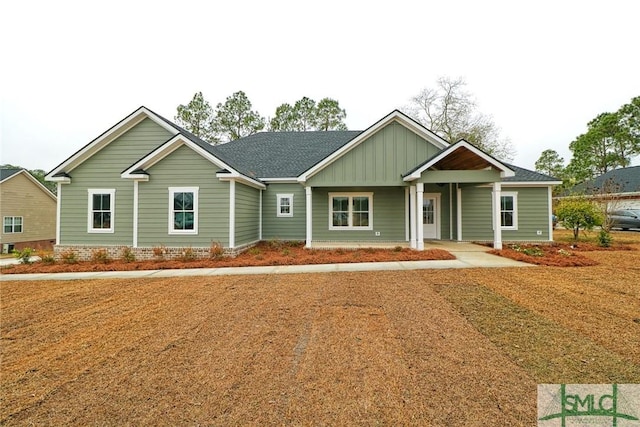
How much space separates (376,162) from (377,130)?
4.48 ft

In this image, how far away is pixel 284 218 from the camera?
1487 cm

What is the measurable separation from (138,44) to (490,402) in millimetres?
17764

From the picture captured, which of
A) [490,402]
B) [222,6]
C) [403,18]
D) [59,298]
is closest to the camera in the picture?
[490,402]

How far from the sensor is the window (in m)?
21.2

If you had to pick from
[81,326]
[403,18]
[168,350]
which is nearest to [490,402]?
[168,350]

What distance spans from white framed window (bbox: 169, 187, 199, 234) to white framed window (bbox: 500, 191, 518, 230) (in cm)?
1377

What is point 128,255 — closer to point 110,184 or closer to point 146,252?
point 146,252

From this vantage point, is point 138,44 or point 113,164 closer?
point 113,164

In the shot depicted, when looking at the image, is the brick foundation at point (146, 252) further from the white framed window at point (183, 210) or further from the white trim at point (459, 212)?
the white trim at point (459, 212)

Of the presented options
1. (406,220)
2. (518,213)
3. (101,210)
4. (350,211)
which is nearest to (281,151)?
(350,211)

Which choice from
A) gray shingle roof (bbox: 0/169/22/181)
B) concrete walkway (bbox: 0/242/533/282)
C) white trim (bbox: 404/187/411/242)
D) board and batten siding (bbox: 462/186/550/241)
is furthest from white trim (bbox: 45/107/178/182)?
gray shingle roof (bbox: 0/169/22/181)

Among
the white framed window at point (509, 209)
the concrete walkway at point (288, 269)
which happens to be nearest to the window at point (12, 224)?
the concrete walkway at point (288, 269)

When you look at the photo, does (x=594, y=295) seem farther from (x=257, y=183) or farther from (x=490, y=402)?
(x=257, y=183)

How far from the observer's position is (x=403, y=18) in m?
12.3
